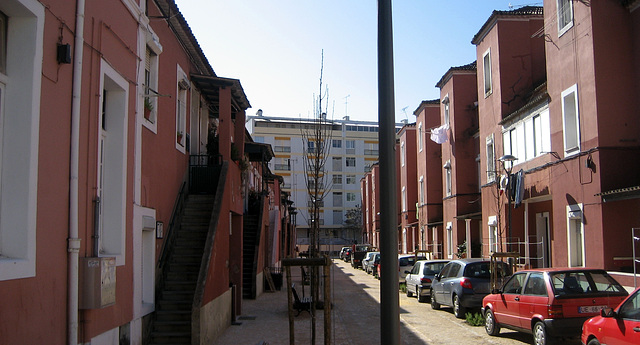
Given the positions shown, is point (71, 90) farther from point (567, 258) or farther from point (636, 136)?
point (567, 258)

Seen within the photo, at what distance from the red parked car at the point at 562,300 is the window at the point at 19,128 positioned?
882cm

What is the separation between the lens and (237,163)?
16.7 metres

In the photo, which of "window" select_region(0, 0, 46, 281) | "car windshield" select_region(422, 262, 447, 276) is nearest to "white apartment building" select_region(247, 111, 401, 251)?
"car windshield" select_region(422, 262, 447, 276)

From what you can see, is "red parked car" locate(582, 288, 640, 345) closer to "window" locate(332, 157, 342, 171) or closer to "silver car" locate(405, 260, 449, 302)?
"silver car" locate(405, 260, 449, 302)

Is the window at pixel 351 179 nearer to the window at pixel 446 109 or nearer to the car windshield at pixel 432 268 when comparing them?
the window at pixel 446 109

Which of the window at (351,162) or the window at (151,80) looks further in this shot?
the window at (351,162)

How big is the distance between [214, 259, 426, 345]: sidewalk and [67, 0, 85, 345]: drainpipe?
312cm

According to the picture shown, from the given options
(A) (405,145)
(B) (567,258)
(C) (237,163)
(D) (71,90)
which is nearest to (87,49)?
(D) (71,90)

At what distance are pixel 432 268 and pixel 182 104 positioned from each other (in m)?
11.9

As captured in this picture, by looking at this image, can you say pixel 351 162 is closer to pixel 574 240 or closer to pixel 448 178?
pixel 448 178

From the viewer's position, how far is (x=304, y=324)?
1570cm

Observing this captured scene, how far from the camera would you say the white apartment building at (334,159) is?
74000 millimetres

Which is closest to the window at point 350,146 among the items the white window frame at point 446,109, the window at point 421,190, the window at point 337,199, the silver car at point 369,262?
the window at point 337,199

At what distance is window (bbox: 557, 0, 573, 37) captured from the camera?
16594 mm
